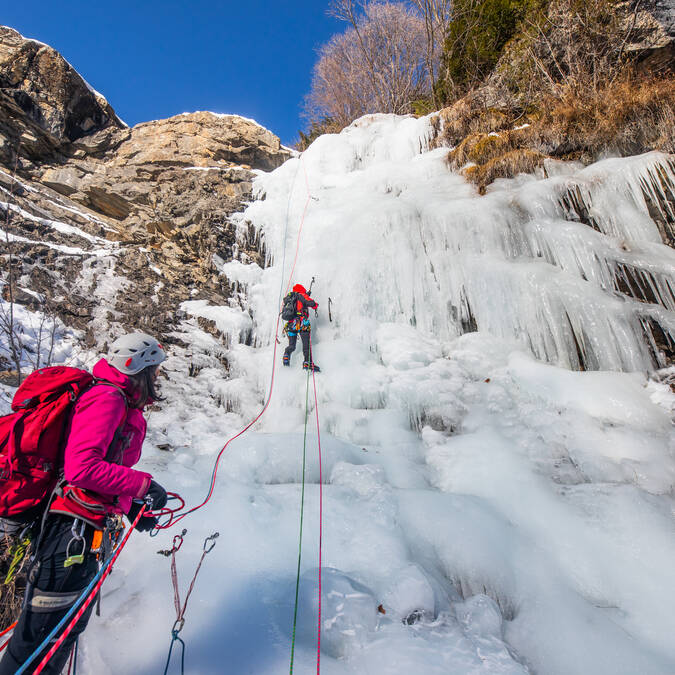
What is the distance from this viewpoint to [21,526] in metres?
1.38

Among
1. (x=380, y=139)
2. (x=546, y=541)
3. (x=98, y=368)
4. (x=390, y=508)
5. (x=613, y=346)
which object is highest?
(x=380, y=139)

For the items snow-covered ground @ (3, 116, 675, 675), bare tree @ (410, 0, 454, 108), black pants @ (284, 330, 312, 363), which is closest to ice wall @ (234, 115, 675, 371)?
snow-covered ground @ (3, 116, 675, 675)

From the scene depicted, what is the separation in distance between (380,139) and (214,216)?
14.2 feet

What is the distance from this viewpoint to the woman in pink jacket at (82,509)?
4.18 ft

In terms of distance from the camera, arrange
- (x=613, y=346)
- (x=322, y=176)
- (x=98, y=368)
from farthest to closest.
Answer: (x=322, y=176)
(x=613, y=346)
(x=98, y=368)

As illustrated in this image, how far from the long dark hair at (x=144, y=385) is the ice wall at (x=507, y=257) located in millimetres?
3778

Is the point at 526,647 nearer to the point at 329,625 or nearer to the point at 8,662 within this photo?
→ the point at 329,625

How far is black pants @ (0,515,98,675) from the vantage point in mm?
1258

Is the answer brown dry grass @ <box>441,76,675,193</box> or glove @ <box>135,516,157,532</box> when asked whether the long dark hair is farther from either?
brown dry grass @ <box>441,76,675,193</box>

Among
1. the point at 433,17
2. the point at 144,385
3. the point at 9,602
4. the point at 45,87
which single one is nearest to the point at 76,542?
the point at 144,385

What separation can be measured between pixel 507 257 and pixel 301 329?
9.95 ft

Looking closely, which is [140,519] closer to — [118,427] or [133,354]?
[118,427]

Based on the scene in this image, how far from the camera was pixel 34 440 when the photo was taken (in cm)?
126

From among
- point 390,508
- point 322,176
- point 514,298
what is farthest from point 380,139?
point 390,508
